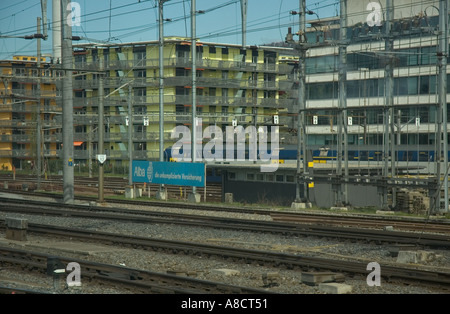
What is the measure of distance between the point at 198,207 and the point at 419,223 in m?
12.4

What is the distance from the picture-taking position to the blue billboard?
37.2 meters

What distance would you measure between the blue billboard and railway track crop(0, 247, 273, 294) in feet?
69.2

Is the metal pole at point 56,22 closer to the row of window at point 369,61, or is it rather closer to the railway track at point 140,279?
the row of window at point 369,61

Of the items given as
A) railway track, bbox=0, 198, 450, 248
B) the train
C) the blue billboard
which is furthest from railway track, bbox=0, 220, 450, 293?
the train

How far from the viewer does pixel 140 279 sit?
44.6 ft

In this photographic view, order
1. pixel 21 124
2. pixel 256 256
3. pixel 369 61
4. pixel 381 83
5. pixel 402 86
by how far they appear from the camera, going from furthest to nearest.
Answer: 1. pixel 21 124
2. pixel 402 86
3. pixel 369 61
4. pixel 381 83
5. pixel 256 256

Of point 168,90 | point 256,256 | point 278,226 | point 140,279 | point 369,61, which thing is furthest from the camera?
point 168,90

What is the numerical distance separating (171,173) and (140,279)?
25.8m

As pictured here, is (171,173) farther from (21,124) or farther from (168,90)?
(21,124)

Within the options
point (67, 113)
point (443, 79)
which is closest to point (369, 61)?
point (443, 79)

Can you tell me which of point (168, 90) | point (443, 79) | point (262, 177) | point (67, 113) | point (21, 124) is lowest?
point (262, 177)
